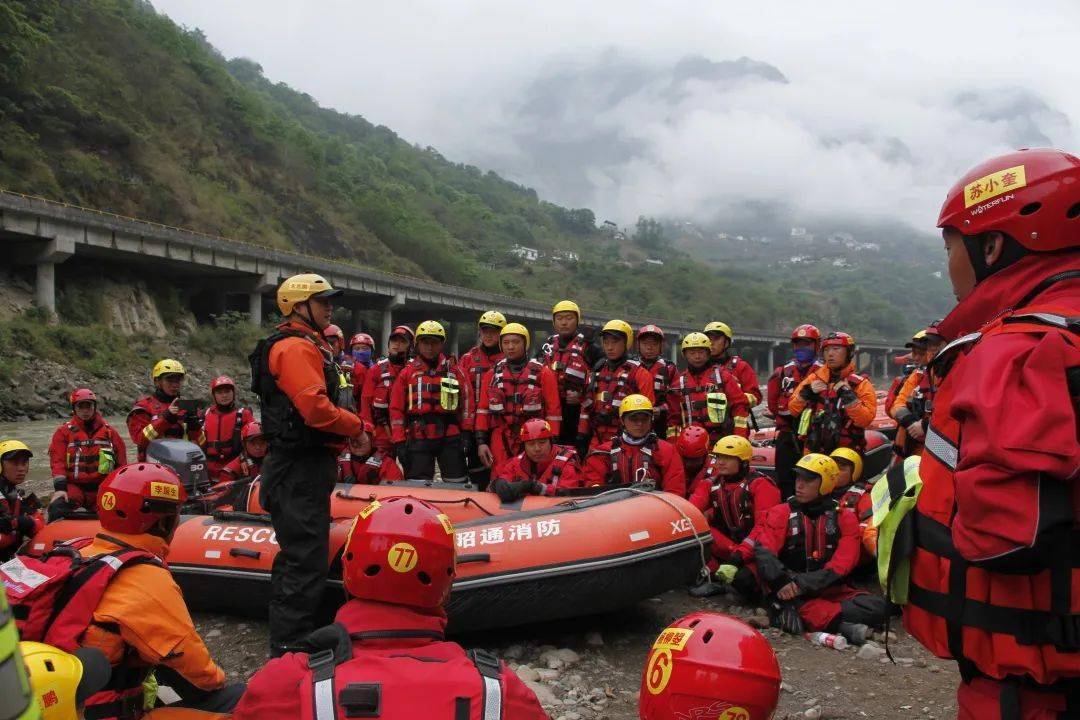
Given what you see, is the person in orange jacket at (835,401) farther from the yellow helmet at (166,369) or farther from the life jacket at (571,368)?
the yellow helmet at (166,369)

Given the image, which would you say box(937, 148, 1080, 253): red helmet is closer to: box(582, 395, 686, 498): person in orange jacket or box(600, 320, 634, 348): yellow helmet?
box(582, 395, 686, 498): person in orange jacket

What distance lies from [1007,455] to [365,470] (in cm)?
633

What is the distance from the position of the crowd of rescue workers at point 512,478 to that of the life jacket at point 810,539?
1cm

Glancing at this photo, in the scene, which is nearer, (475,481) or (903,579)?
(903,579)

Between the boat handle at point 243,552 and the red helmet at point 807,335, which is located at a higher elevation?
the red helmet at point 807,335

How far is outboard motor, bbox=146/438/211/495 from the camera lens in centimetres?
661

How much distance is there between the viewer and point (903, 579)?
1714mm

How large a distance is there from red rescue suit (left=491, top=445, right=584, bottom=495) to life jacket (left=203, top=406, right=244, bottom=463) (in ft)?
9.66

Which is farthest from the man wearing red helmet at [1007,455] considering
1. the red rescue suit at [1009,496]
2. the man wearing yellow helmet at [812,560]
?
the man wearing yellow helmet at [812,560]

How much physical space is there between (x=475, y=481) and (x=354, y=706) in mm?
5563

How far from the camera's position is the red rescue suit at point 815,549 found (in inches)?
188

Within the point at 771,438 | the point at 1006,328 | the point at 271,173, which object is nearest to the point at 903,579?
the point at 1006,328

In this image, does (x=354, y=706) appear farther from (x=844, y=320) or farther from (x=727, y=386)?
(x=844, y=320)

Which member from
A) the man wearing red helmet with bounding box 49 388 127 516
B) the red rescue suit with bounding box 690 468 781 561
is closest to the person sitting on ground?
the man wearing red helmet with bounding box 49 388 127 516
